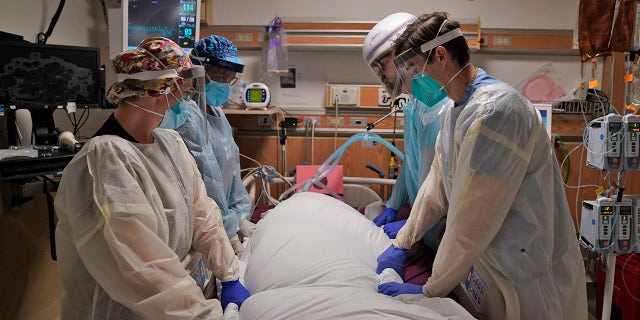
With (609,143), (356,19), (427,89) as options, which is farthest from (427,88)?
(356,19)

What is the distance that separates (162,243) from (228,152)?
3.39ft

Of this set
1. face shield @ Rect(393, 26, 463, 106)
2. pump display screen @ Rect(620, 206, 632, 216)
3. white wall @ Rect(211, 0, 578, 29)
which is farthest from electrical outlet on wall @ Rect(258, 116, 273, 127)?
pump display screen @ Rect(620, 206, 632, 216)

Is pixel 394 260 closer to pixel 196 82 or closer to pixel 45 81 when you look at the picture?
pixel 196 82

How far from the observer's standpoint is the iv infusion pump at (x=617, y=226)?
2113mm

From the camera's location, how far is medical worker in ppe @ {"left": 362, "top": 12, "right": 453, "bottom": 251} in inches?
72.9

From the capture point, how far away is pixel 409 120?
208 centimetres

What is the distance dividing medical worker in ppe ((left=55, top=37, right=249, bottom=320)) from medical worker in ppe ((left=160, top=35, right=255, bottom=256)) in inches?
15.5

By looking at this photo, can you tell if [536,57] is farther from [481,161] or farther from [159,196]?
[159,196]

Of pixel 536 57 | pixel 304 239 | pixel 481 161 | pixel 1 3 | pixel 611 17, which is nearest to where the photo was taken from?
pixel 481 161

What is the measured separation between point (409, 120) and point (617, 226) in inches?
46.6

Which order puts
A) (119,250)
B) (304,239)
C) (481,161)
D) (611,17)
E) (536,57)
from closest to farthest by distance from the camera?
(119,250), (481,161), (304,239), (611,17), (536,57)

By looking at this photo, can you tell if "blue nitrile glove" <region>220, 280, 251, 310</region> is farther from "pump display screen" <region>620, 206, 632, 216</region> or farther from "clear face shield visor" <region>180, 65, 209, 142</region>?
"pump display screen" <region>620, 206, 632, 216</region>

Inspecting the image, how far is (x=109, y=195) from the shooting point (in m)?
0.96

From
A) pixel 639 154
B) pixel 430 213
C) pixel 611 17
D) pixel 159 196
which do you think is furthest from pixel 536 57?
pixel 159 196
